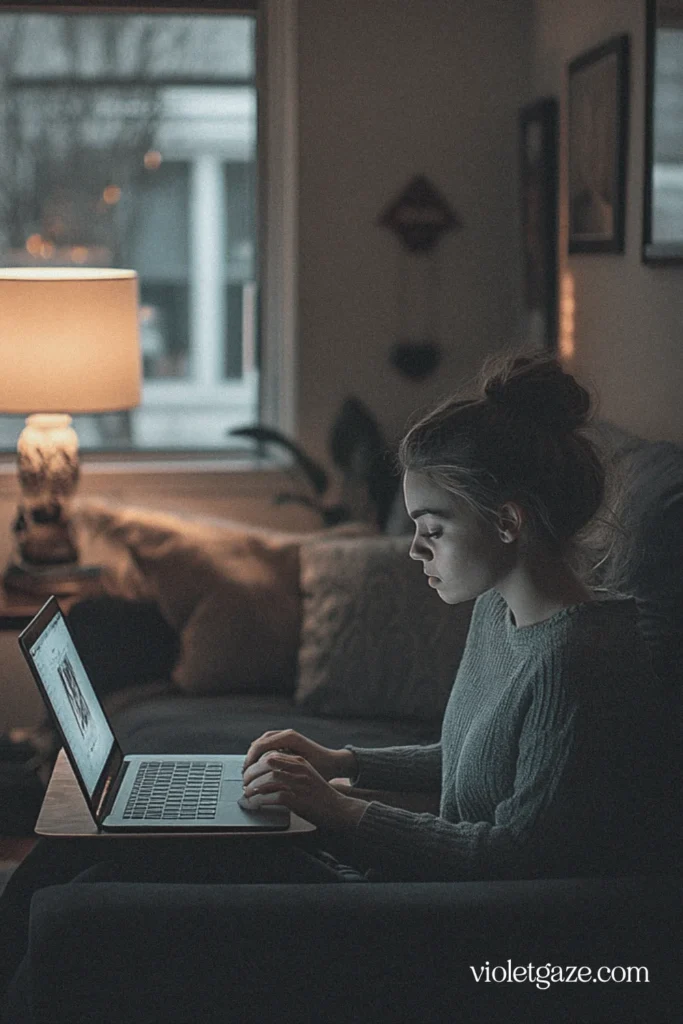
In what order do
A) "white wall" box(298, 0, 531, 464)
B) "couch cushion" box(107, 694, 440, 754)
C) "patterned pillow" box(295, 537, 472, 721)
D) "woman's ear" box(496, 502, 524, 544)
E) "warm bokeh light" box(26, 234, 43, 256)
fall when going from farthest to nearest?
"warm bokeh light" box(26, 234, 43, 256) < "white wall" box(298, 0, 531, 464) < "patterned pillow" box(295, 537, 472, 721) < "couch cushion" box(107, 694, 440, 754) < "woman's ear" box(496, 502, 524, 544)

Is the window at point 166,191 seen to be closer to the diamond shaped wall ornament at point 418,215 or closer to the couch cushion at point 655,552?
the diamond shaped wall ornament at point 418,215

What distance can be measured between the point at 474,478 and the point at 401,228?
2.11 m

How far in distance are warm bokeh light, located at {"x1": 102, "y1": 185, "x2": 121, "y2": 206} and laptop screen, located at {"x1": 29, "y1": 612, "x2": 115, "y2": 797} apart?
78.8 inches

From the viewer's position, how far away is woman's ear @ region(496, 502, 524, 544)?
1.40m

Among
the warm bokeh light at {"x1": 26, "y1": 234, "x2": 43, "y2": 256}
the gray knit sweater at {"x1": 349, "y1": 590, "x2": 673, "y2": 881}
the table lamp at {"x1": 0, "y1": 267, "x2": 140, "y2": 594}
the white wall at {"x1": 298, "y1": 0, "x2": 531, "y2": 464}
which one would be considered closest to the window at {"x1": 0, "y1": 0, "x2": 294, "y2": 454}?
the warm bokeh light at {"x1": 26, "y1": 234, "x2": 43, "y2": 256}

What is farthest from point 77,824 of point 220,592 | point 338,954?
point 220,592

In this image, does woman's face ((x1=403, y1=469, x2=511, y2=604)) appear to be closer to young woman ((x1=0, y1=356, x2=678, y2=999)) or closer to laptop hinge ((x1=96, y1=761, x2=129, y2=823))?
young woman ((x1=0, y1=356, x2=678, y2=999))

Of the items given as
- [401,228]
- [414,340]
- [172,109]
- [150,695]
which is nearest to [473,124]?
[401,228]

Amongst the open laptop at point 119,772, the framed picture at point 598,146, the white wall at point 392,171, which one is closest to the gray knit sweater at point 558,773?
the open laptop at point 119,772

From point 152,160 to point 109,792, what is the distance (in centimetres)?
227

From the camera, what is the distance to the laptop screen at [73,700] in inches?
59.1

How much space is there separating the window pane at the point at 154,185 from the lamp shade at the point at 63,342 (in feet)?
2.18

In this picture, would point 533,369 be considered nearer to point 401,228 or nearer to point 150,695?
point 150,695

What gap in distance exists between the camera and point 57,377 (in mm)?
2814
